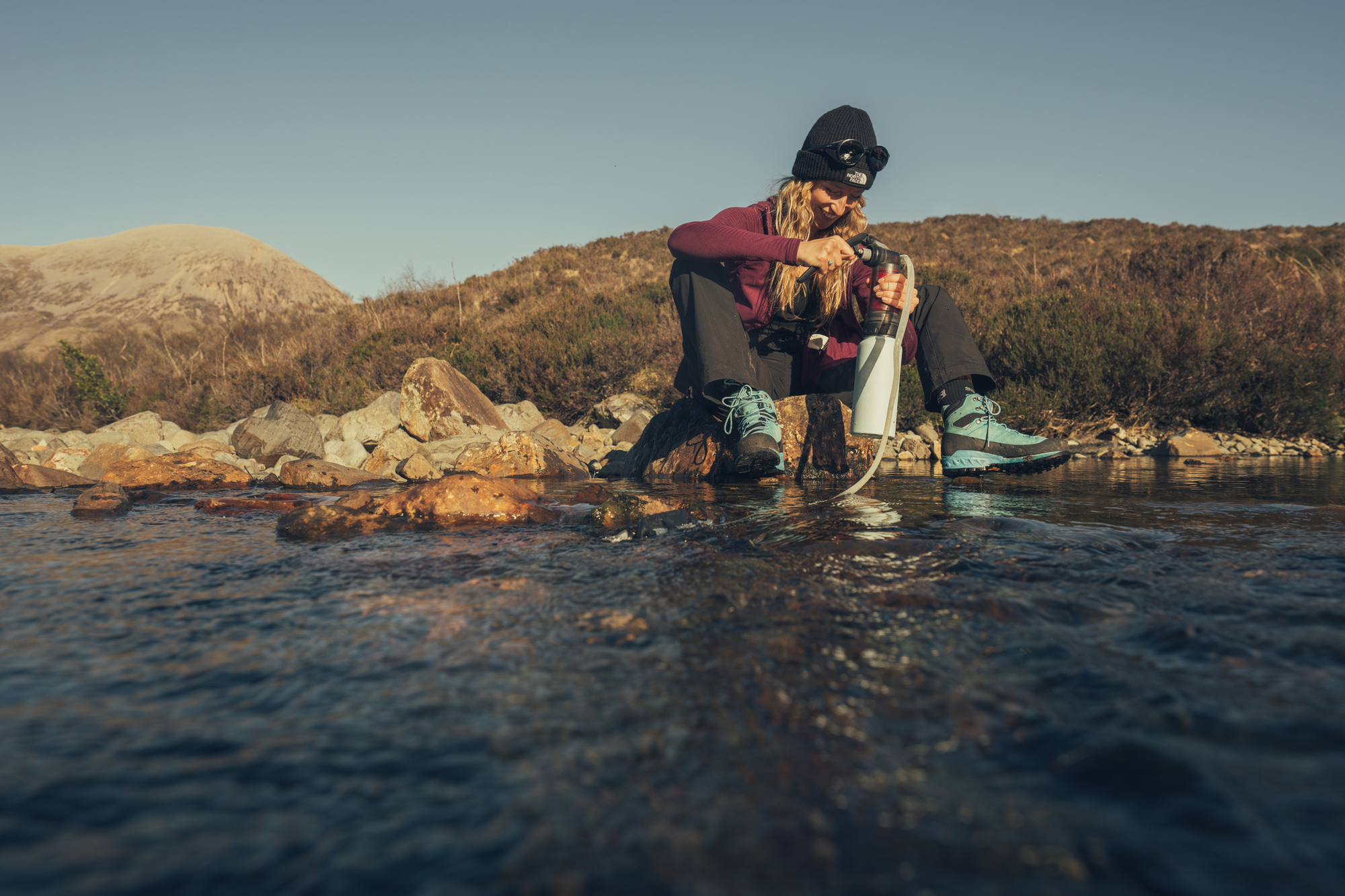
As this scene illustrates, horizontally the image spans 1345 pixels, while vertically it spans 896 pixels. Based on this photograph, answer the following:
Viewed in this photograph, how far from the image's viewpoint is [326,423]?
9.34 metres

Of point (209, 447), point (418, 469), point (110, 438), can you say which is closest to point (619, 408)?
point (418, 469)

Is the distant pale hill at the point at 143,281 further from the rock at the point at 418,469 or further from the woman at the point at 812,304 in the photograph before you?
the woman at the point at 812,304

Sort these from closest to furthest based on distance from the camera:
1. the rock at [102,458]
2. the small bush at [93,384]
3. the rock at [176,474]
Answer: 1. the rock at [176,474]
2. the rock at [102,458]
3. the small bush at [93,384]

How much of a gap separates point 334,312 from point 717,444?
48.8ft

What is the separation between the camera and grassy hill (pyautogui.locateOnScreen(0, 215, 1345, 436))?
866 cm

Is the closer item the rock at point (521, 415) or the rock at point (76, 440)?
the rock at point (76, 440)

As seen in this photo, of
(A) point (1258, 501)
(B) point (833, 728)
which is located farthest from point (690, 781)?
(A) point (1258, 501)

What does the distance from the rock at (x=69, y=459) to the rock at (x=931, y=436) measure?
9.07 metres

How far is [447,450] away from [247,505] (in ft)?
11.6

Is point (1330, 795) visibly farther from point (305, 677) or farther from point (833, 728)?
point (305, 677)

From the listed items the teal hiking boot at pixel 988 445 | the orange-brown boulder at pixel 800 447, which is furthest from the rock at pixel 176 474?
the teal hiking boot at pixel 988 445

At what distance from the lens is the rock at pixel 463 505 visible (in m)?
3.40

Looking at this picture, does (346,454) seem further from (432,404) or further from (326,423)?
(326,423)

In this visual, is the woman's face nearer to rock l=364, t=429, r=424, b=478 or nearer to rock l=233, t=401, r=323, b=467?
rock l=364, t=429, r=424, b=478
